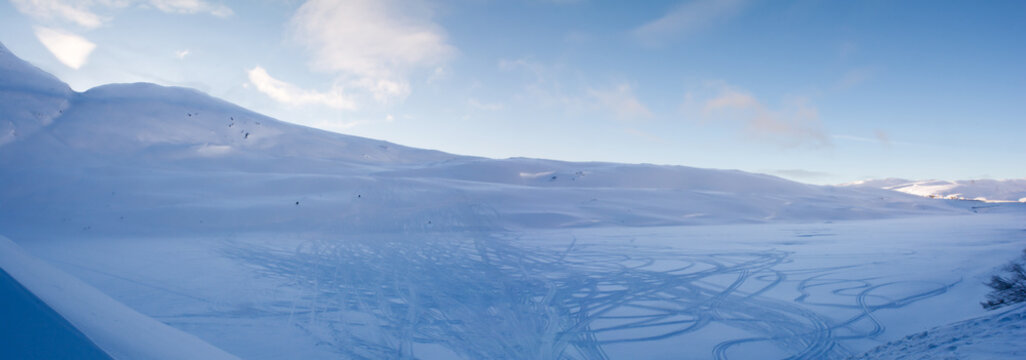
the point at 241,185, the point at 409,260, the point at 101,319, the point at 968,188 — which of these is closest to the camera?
the point at 101,319

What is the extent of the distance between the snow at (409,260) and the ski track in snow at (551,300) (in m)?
0.03

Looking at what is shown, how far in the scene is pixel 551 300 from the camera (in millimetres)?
4195

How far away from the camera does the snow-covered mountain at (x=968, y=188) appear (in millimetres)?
32706

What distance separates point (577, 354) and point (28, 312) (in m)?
2.64

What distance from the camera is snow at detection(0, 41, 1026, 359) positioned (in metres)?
3.14

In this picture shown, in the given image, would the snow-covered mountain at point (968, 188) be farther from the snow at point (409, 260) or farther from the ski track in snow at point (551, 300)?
the ski track in snow at point (551, 300)

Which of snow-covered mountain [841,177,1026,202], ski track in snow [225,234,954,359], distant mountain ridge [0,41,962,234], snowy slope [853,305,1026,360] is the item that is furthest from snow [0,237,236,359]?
snow-covered mountain [841,177,1026,202]

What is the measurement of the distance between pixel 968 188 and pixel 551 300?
160ft

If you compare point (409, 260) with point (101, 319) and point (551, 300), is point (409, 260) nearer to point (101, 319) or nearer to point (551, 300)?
point (551, 300)

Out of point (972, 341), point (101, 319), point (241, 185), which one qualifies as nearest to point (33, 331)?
point (101, 319)

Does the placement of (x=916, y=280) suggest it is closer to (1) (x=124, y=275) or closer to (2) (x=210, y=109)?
(1) (x=124, y=275)

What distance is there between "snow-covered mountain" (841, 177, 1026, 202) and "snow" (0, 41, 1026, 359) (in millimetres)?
29401

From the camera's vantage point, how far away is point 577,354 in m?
2.99

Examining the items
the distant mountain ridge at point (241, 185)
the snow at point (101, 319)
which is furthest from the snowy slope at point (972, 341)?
the distant mountain ridge at point (241, 185)
